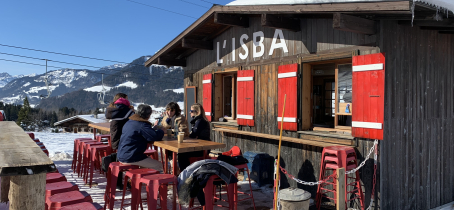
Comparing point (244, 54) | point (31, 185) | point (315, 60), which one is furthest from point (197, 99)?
point (31, 185)

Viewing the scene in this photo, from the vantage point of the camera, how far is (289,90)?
18.3 ft

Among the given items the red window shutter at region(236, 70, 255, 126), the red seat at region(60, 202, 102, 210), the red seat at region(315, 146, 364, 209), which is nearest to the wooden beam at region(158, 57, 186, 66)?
the red window shutter at region(236, 70, 255, 126)

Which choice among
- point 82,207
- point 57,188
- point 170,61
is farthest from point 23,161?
point 170,61

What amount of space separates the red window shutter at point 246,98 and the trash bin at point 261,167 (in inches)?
28.0

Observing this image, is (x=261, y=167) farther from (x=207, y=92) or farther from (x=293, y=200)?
(x=207, y=92)

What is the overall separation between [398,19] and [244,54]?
310 cm

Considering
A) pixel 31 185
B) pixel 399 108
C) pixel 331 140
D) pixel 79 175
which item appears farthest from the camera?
pixel 79 175

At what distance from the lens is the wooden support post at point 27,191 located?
2.04 m

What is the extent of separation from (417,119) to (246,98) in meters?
3.02

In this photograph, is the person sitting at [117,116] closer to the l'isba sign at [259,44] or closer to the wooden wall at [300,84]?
the wooden wall at [300,84]

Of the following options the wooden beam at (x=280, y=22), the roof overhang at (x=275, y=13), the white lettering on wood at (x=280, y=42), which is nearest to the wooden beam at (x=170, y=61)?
the roof overhang at (x=275, y=13)

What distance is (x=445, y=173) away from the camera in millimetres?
5496

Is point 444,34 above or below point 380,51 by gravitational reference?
above

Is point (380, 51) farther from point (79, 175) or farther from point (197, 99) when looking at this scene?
point (79, 175)
